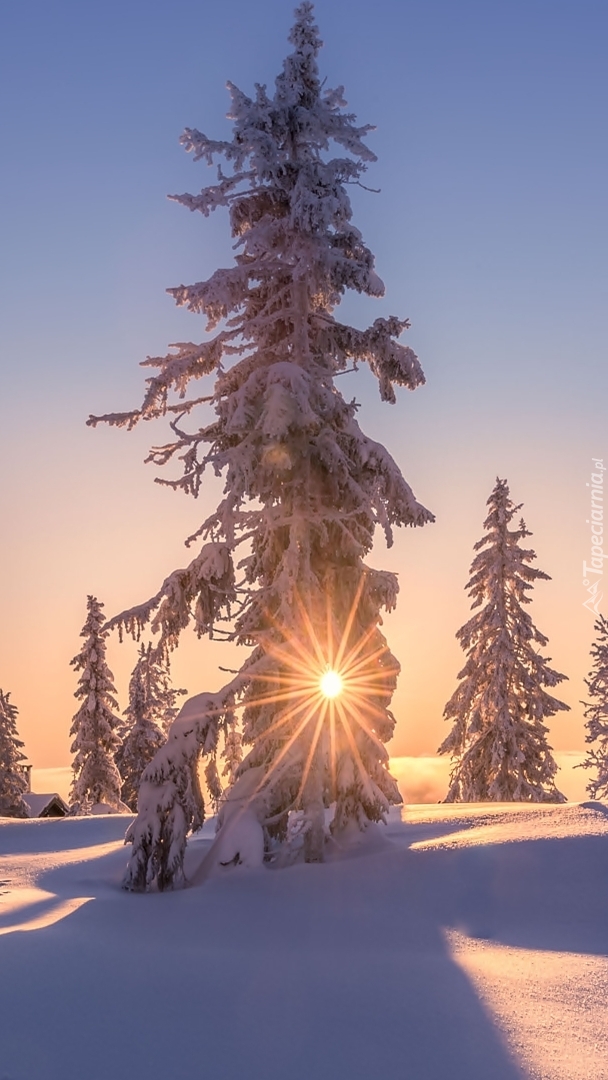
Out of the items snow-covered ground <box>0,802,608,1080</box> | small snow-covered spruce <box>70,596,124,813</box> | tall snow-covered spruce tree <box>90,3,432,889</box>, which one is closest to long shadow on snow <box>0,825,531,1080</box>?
snow-covered ground <box>0,802,608,1080</box>

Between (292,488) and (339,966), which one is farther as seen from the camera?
(292,488)

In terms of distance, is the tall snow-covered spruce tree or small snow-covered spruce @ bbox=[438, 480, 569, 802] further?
small snow-covered spruce @ bbox=[438, 480, 569, 802]

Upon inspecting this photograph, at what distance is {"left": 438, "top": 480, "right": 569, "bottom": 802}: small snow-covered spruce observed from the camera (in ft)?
91.8

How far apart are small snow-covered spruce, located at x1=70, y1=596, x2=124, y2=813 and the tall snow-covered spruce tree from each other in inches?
1056

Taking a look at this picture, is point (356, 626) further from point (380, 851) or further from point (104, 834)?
point (104, 834)

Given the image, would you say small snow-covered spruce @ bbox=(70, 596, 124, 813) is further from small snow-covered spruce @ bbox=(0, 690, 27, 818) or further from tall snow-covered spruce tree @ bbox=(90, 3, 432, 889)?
tall snow-covered spruce tree @ bbox=(90, 3, 432, 889)

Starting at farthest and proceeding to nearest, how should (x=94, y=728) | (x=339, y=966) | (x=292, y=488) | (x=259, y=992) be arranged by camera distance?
(x=94, y=728)
(x=292, y=488)
(x=339, y=966)
(x=259, y=992)

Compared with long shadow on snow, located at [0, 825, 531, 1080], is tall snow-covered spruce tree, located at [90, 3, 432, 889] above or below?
above

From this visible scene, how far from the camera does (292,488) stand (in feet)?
44.3

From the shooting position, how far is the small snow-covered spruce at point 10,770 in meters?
41.5

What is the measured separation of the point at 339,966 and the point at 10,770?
3890 cm

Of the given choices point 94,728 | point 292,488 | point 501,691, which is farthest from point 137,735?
point 292,488

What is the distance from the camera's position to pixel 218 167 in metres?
13.4

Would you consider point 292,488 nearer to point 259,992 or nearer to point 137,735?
point 259,992
